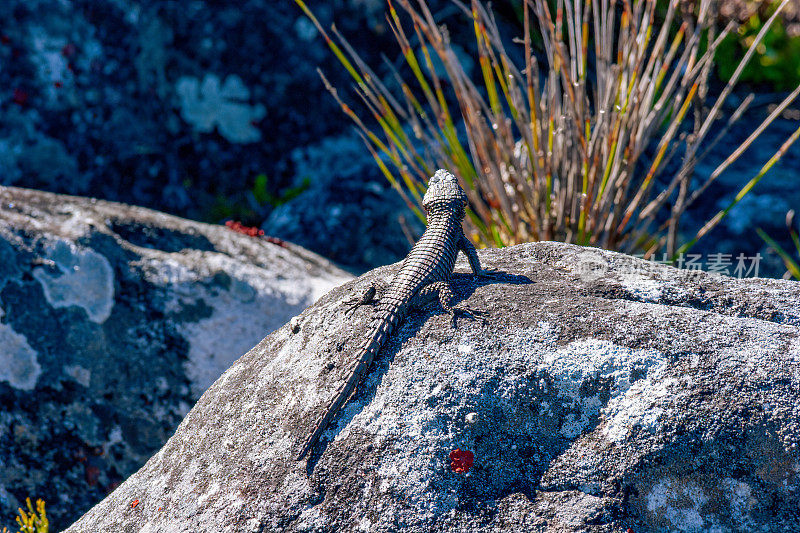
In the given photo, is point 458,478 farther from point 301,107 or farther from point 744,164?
point 744,164

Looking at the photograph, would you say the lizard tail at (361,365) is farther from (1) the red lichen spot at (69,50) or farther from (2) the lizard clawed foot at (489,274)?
(1) the red lichen spot at (69,50)

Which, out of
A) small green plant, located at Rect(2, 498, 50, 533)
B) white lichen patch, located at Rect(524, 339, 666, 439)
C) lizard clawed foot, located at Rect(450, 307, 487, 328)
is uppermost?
lizard clawed foot, located at Rect(450, 307, 487, 328)

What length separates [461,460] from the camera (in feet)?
7.14

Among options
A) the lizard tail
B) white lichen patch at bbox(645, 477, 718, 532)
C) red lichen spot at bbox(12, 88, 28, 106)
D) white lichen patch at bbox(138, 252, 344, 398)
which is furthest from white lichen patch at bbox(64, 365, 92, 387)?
red lichen spot at bbox(12, 88, 28, 106)

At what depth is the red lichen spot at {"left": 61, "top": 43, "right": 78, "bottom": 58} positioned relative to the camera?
18.1 feet

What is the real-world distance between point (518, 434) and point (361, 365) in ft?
1.94

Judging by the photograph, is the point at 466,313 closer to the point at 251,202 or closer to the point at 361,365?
the point at 361,365

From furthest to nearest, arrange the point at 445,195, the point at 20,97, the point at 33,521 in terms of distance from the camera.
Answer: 1. the point at 20,97
2. the point at 445,195
3. the point at 33,521

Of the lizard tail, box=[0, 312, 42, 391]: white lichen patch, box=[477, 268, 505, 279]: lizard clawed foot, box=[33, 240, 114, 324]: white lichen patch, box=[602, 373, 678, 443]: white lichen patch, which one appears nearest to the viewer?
box=[602, 373, 678, 443]: white lichen patch

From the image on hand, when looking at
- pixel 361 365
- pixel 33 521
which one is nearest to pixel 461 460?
pixel 361 365

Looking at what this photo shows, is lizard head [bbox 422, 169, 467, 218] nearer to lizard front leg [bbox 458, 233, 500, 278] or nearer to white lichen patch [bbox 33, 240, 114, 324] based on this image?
lizard front leg [bbox 458, 233, 500, 278]

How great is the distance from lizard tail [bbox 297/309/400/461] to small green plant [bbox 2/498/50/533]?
5.18ft

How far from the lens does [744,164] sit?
6.86 metres

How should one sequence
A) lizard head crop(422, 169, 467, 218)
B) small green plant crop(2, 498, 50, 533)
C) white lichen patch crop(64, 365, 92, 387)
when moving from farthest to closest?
white lichen patch crop(64, 365, 92, 387)
lizard head crop(422, 169, 467, 218)
small green plant crop(2, 498, 50, 533)
